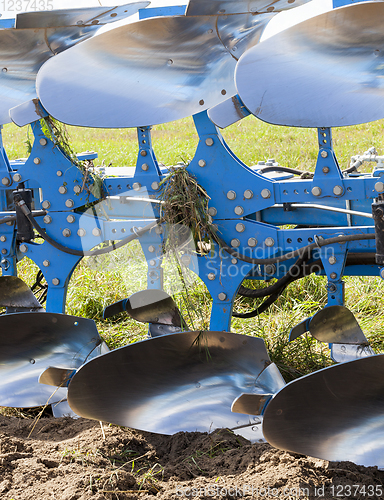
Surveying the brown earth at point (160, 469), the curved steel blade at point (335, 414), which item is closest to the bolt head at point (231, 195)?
the curved steel blade at point (335, 414)

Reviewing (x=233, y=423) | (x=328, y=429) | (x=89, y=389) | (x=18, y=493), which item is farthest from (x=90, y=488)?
(x=328, y=429)

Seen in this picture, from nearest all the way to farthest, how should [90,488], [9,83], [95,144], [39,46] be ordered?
[90,488], [39,46], [9,83], [95,144]

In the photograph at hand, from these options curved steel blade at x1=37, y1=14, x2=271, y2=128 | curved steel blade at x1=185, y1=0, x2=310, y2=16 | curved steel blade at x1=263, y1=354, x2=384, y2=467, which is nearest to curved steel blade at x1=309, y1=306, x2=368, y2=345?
curved steel blade at x1=263, y1=354, x2=384, y2=467

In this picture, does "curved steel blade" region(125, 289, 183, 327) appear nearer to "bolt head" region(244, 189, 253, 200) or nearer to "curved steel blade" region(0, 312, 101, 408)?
"curved steel blade" region(0, 312, 101, 408)

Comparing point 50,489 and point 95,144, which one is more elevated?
point 95,144

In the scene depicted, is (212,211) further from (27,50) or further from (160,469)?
(27,50)

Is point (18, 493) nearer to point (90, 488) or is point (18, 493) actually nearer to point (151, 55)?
point (90, 488)

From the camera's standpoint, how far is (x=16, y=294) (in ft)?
8.98

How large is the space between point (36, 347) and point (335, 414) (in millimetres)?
1489

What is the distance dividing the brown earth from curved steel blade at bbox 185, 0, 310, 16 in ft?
5.39

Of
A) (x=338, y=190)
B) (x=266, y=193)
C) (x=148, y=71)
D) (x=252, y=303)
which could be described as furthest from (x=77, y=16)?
(x=252, y=303)

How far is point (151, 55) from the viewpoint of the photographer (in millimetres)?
2172

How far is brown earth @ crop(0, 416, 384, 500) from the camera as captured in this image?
1673 mm

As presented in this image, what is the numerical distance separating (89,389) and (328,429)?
36.4 inches
